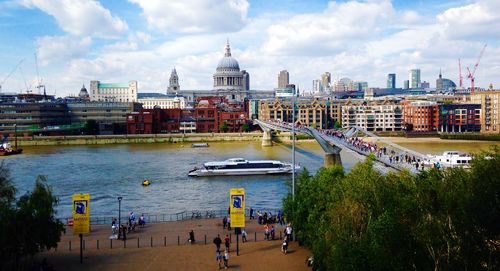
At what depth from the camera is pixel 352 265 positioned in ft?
38.3

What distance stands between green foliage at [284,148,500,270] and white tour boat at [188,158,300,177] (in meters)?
26.5

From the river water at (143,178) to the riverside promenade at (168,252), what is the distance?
4.31 m

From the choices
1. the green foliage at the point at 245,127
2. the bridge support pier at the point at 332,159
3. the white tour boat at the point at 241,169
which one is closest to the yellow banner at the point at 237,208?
the bridge support pier at the point at 332,159

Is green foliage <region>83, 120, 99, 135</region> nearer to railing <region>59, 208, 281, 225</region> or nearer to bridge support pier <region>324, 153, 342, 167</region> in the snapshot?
bridge support pier <region>324, 153, 342, 167</region>

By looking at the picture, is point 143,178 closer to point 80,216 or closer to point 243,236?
point 243,236

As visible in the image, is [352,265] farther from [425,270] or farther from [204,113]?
[204,113]

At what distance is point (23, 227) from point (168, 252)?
4514 millimetres

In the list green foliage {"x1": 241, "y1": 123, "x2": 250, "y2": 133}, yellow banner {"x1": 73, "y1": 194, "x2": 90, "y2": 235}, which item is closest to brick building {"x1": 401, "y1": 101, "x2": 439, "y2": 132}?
green foliage {"x1": 241, "y1": 123, "x2": 250, "y2": 133}

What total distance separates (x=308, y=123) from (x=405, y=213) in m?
87.7

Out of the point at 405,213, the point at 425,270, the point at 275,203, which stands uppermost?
the point at 405,213

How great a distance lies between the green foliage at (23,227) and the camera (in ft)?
47.8

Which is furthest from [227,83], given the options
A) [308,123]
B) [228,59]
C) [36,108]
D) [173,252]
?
[173,252]

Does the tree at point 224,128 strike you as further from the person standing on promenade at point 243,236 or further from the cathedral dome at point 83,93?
the cathedral dome at point 83,93

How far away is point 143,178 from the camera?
39625 mm
